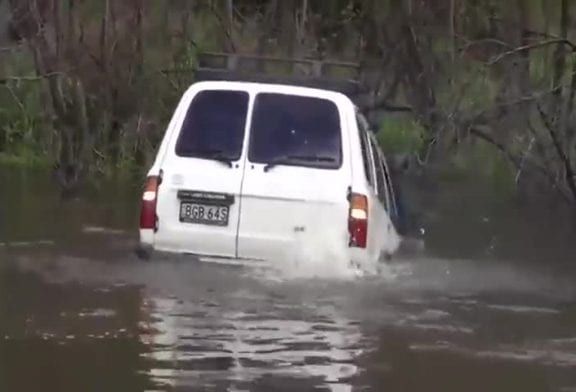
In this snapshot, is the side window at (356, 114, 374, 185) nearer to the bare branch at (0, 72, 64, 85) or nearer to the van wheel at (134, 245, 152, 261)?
the van wheel at (134, 245, 152, 261)

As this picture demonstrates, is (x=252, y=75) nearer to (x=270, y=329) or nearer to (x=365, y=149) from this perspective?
(x=365, y=149)

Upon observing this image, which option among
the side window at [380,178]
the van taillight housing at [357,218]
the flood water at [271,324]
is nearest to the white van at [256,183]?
the van taillight housing at [357,218]

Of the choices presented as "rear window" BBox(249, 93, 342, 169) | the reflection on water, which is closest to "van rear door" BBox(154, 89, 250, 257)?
"rear window" BBox(249, 93, 342, 169)

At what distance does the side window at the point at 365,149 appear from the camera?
11.7 metres

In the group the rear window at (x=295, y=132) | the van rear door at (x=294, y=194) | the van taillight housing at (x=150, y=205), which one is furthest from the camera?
the rear window at (x=295, y=132)

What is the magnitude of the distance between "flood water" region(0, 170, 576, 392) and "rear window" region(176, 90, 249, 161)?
788 millimetres

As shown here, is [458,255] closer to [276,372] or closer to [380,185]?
[380,185]

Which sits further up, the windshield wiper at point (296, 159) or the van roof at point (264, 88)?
the van roof at point (264, 88)

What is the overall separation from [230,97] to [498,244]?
5.60 m

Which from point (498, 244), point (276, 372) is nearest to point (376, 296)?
point (276, 372)

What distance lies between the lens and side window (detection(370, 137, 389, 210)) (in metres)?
12.4

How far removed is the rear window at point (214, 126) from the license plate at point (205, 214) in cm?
38

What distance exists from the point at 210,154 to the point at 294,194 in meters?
0.70

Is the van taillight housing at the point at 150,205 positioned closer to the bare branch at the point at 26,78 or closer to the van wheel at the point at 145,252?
the van wheel at the point at 145,252
